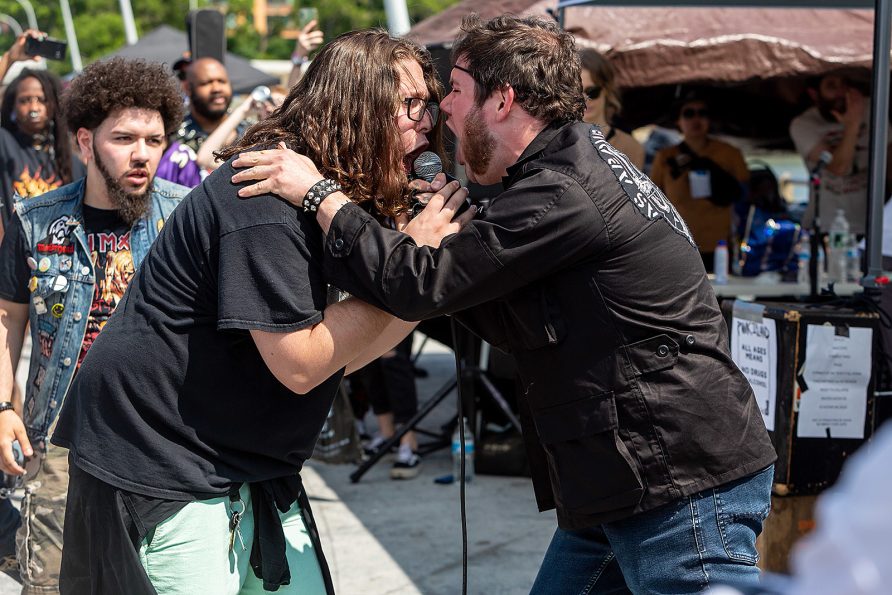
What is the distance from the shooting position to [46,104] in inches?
248

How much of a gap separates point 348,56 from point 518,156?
45 cm

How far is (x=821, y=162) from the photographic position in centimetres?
688

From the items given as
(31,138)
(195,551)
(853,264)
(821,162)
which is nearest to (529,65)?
(195,551)

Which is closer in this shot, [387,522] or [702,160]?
[387,522]

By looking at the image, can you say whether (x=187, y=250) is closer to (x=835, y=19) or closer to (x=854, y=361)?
(x=854, y=361)

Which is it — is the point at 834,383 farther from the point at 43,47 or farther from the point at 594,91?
the point at 43,47

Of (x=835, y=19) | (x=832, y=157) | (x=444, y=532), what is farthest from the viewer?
(x=835, y=19)

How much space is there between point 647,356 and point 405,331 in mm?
621

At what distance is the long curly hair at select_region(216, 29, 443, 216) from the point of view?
92.3 inches

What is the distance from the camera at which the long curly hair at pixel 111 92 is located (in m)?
3.35

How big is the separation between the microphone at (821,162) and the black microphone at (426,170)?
495cm

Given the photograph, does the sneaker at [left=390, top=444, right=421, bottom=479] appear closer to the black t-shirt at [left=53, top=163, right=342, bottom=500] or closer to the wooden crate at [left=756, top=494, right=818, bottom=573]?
the wooden crate at [left=756, top=494, right=818, bottom=573]

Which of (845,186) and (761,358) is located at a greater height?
(761,358)

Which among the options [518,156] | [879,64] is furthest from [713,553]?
[879,64]
